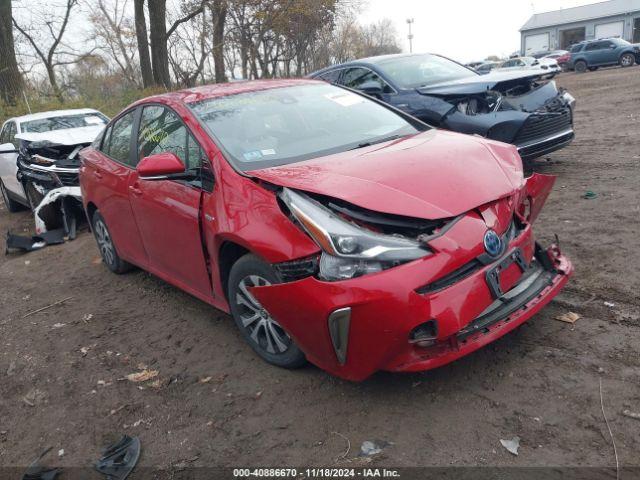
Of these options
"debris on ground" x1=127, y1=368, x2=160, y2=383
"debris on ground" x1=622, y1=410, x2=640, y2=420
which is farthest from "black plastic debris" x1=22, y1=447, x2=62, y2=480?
"debris on ground" x1=622, y1=410, x2=640, y2=420

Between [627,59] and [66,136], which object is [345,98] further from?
[627,59]

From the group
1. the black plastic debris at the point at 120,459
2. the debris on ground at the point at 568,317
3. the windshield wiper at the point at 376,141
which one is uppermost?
the windshield wiper at the point at 376,141

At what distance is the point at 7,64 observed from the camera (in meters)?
18.0

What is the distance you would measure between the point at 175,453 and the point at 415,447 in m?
1.20

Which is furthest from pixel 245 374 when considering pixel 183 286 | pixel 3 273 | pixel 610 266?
pixel 3 273

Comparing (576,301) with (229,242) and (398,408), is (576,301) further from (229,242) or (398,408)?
(229,242)

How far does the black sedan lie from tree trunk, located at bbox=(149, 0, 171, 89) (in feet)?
40.5

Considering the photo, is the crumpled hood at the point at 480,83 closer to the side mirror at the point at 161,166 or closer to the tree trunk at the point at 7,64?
the side mirror at the point at 161,166

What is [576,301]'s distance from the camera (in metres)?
3.72

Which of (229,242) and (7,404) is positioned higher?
(229,242)

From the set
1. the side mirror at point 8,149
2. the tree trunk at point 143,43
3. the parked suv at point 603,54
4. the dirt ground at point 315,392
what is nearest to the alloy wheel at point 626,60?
the parked suv at point 603,54

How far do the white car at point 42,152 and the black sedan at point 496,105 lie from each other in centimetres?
431

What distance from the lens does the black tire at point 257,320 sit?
326 centimetres

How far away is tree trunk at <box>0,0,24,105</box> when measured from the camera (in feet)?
58.6
